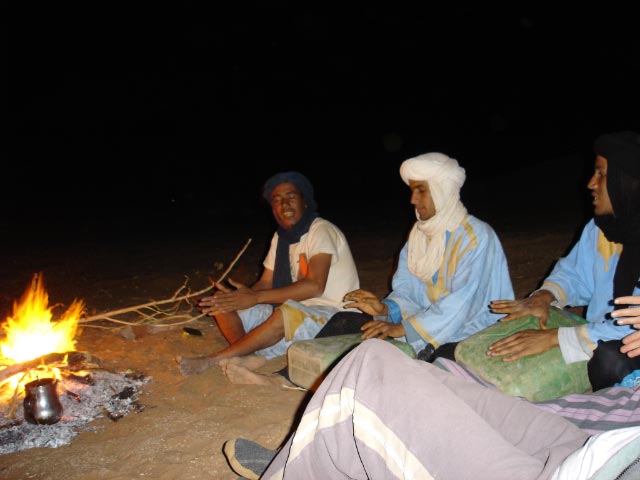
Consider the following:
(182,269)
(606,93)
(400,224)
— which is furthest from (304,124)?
(182,269)

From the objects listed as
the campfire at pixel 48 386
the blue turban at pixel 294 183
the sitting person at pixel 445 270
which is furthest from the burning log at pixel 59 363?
the sitting person at pixel 445 270

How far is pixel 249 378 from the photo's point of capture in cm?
385

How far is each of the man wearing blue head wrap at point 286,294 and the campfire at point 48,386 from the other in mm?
553

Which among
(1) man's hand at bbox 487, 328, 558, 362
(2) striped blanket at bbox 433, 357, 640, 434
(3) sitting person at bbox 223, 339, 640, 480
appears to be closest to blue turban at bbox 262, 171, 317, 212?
(1) man's hand at bbox 487, 328, 558, 362

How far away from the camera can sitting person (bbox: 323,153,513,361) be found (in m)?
3.49

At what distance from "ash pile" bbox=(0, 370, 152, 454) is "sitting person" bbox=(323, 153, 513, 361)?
167cm

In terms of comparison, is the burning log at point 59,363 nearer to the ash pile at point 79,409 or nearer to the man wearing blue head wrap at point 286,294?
the ash pile at point 79,409

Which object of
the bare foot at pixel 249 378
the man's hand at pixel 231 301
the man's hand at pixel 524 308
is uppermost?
the man's hand at pixel 231 301

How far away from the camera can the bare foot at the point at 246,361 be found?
4.05 metres

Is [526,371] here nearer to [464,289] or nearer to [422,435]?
[464,289]

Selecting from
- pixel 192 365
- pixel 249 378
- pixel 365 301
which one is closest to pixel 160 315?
pixel 192 365

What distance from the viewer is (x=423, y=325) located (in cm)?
349

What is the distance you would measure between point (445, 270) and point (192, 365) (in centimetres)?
194

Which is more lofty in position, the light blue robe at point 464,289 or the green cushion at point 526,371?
the light blue robe at point 464,289
